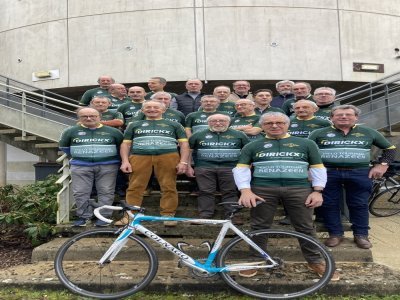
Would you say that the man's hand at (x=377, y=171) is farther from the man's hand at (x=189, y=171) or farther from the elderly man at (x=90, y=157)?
the elderly man at (x=90, y=157)

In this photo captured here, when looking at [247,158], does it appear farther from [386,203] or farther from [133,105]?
[386,203]

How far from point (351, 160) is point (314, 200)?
0.87 m

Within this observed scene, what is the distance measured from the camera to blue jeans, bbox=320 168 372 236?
442 centimetres

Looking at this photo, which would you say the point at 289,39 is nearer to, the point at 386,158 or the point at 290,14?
the point at 290,14

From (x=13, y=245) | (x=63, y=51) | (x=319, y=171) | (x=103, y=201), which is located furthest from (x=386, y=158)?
(x=63, y=51)

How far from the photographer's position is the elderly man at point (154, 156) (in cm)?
477

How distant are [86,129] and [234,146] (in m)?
1.85

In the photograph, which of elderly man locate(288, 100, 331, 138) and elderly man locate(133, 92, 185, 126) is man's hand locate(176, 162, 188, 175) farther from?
elderly man locate(288, 100, 331, 138)

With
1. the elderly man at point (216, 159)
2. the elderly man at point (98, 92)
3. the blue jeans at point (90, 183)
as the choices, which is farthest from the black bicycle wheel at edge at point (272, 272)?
the elderly man at point (98, 92)

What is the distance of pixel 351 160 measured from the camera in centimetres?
438

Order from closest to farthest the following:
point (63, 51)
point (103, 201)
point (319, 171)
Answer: point (319, 171), point (103, 201), point (63, 51)

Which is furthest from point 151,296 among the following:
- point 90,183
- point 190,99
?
point 190,99

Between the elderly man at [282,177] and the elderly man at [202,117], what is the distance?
4.84 feet

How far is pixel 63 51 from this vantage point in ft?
36.2
